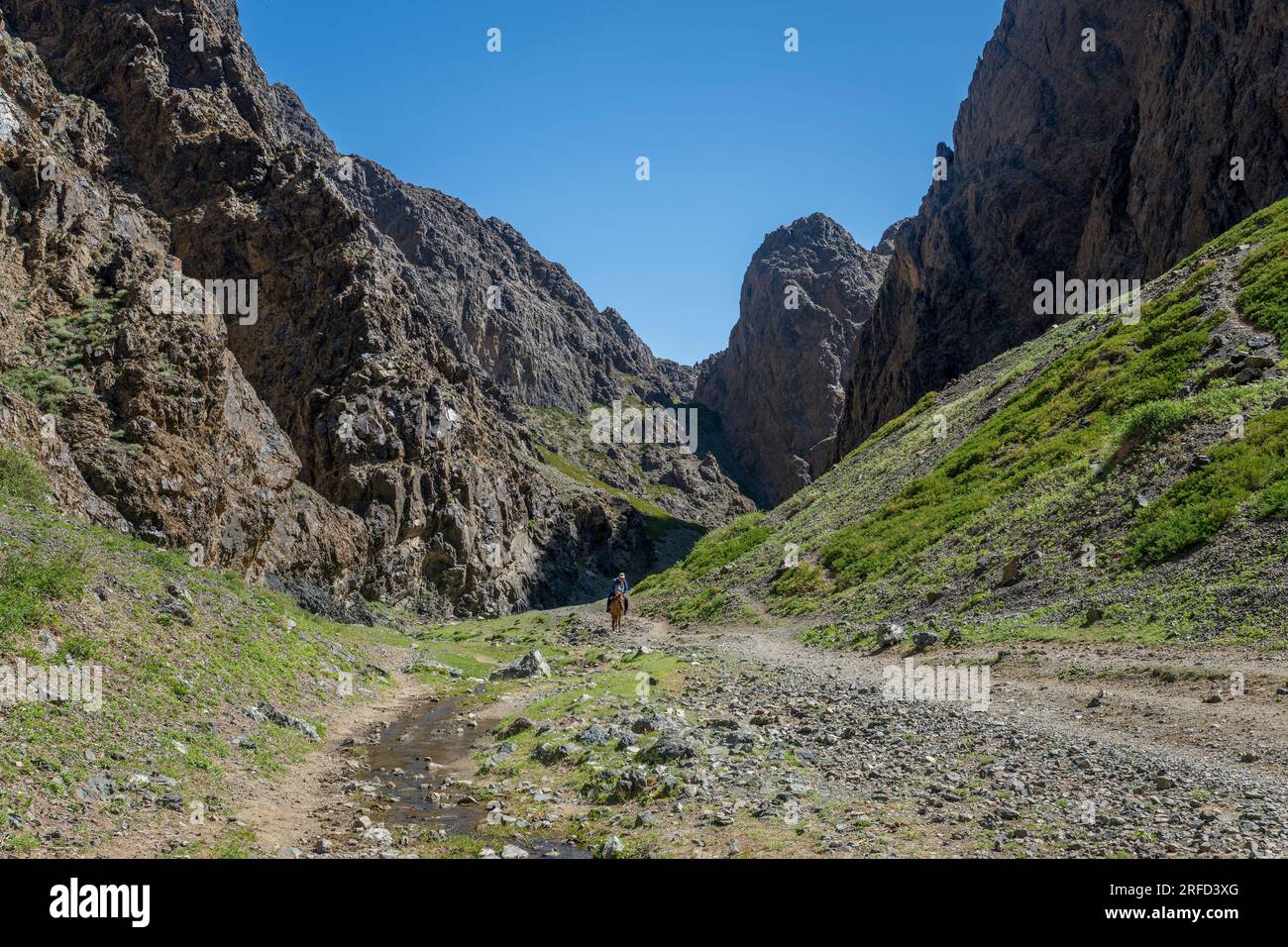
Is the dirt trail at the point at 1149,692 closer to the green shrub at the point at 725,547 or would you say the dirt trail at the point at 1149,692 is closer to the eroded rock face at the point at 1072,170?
the green shrub at the point at 725,547

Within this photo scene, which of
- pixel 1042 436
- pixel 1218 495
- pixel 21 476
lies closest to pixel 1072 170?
pixel 1042 436

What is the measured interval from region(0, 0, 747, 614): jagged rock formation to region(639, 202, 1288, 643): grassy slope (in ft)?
91.1

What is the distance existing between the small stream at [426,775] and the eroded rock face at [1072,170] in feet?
304

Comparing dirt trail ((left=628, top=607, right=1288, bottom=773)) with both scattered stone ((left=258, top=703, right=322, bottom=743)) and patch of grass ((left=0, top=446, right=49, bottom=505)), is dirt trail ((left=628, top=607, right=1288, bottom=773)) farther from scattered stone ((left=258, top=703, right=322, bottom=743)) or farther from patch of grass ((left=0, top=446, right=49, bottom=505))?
patch of grass ((left=0, top=446, right=49, bottom=505))

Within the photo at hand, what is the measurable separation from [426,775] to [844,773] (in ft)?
27.3

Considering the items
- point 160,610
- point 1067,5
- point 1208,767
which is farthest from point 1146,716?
point 1067,5

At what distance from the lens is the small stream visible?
36.8 ft

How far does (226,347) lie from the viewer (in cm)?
5066

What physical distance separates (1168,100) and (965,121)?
61365 mm

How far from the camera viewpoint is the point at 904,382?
13188cm

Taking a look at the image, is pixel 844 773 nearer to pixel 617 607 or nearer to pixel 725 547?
pixel 617 607

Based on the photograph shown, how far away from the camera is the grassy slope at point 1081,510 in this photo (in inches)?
757

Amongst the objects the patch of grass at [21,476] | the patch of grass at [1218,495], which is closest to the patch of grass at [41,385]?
the patch of grass at [21,476]

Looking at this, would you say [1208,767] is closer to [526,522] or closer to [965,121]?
[526,522]
